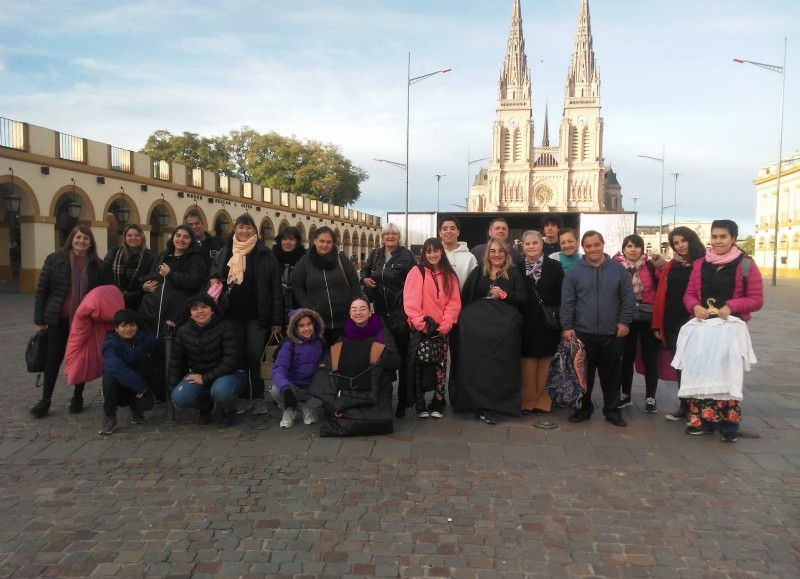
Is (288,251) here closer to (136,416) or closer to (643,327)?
(136,416)

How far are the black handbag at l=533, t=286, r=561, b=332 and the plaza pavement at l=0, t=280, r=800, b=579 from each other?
0.88 m

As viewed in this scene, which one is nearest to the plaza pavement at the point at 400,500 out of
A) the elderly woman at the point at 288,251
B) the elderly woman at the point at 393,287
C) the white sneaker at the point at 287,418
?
the white sneaker at the point at 287,418

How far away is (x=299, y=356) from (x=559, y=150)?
10355cm

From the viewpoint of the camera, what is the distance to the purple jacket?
5355 millimetres

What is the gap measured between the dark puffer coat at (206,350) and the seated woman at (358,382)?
2.72 feet

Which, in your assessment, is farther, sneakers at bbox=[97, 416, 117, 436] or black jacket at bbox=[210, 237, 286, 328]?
black jacket at bbox=[210, 237, 286, 328]

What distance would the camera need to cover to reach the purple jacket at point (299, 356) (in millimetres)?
5355

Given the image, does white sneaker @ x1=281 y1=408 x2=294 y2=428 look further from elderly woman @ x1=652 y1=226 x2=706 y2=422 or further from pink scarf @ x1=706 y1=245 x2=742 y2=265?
pink scarf @ x1=706 y1=245 x2=742 y2=265

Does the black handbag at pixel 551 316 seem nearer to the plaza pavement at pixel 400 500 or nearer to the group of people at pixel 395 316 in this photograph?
the group of people at pixel 395 316

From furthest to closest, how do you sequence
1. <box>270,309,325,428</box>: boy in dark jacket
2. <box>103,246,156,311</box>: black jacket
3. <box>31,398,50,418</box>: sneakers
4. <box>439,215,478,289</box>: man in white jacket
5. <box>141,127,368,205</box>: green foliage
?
<box>141,127,368,205</box>: green foliage < <box>439,215,478,289</box>: man in white jacket < <box>103,246,156,311</box>: black jacket < <box>31,398,50,418</box>: sneakers < <box>270,309,325,428</box>: boy in dark jacket

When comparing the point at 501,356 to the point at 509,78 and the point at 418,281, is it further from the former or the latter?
the point at 509,78

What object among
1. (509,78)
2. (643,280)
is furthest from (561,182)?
(643,280)

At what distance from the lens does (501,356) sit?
5.43m

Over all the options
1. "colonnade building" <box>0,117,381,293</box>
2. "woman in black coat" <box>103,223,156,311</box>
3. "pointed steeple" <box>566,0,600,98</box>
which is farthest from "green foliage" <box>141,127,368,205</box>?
"pointed steeple" <box>566,0,600,98</box>
